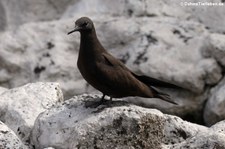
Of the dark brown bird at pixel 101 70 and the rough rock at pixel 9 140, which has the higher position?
the dark brown bird at pixel 101 70

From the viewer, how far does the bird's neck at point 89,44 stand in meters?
7.32

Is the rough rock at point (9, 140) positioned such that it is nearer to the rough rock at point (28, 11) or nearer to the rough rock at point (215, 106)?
the rough rock at point (215, 106)

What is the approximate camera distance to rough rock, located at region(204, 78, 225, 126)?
9.11m

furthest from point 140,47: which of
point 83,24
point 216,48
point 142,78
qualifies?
point 83,24

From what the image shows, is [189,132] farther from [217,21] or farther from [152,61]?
[217,21]

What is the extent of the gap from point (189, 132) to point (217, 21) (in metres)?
3.20

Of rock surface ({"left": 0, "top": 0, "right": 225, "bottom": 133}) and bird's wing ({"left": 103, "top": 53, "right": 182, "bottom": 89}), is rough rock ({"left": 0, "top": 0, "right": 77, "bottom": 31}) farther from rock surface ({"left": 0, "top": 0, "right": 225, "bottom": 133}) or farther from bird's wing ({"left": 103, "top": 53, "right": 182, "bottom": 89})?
bird's wing ({"left": 103, "top": 53, "right": 182, "bottom": 89})

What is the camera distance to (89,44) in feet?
24.1

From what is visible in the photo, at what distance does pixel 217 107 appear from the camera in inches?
359

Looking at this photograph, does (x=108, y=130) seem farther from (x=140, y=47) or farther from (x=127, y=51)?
(x=127, y=51)

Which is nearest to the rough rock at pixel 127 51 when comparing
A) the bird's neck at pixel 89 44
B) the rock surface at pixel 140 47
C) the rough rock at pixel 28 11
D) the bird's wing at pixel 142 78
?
the rock surface at pixel 140 47

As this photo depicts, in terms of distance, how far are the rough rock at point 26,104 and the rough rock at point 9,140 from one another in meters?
0.44

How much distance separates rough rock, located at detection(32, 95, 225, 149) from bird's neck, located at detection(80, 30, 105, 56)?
58 cm

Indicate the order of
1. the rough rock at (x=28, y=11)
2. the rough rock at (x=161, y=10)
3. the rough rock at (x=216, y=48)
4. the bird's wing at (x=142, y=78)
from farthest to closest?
the rough rock at (x=28, y=11)
the rough rock at (x=161, y=10)
the rough rock at (x=216, y=48)
the bird's wing at (x=142, y=78)
